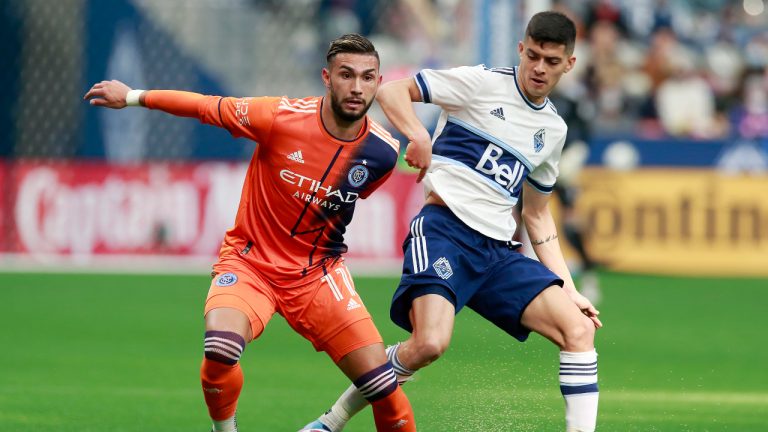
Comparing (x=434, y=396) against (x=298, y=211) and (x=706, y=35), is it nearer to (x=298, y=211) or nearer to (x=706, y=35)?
(x=298, y=211)

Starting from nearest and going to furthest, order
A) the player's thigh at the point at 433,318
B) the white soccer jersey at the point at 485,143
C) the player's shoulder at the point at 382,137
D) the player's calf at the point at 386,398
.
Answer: the player's calf at the point at 386,398 → the player's thigh at the point at 433,318 → the player's shoulder at the point at 382,137 → the white soccer jersey at the point at 485,143

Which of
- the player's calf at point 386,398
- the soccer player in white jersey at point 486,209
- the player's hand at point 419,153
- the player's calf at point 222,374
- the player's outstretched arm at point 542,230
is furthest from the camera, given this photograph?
the player's outstretched arm at point 542,230

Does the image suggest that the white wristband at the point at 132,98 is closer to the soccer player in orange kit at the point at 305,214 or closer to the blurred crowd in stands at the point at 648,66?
the soccer player in orange kit at the point at 305,214

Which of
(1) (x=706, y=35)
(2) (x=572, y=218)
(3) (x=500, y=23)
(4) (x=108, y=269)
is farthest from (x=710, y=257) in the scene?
(4) (x=108, y=269)

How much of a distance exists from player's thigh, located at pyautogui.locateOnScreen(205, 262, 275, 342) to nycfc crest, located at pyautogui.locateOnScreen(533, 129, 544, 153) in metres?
1.54

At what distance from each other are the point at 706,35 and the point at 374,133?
1544 centimetres

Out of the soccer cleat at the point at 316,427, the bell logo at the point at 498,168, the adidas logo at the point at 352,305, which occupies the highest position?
the bell logo at the point at 498,168

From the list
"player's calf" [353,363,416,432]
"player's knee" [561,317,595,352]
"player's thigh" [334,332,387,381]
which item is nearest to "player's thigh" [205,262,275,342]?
"player's thigh" [334,332,387,381]

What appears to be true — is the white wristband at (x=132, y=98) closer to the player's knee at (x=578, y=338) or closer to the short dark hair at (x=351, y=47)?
the short dark hair at (x=351, y=47)

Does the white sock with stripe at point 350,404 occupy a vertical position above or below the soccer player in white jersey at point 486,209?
A: below

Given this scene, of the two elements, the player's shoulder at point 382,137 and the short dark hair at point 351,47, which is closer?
the short dark hair at point 351,47

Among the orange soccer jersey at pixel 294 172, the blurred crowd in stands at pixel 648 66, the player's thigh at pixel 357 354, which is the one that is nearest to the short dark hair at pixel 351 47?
the orange soccer jersey at pixel 294 172

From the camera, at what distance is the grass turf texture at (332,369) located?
7.54m

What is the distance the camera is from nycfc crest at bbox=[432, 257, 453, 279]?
645cm
